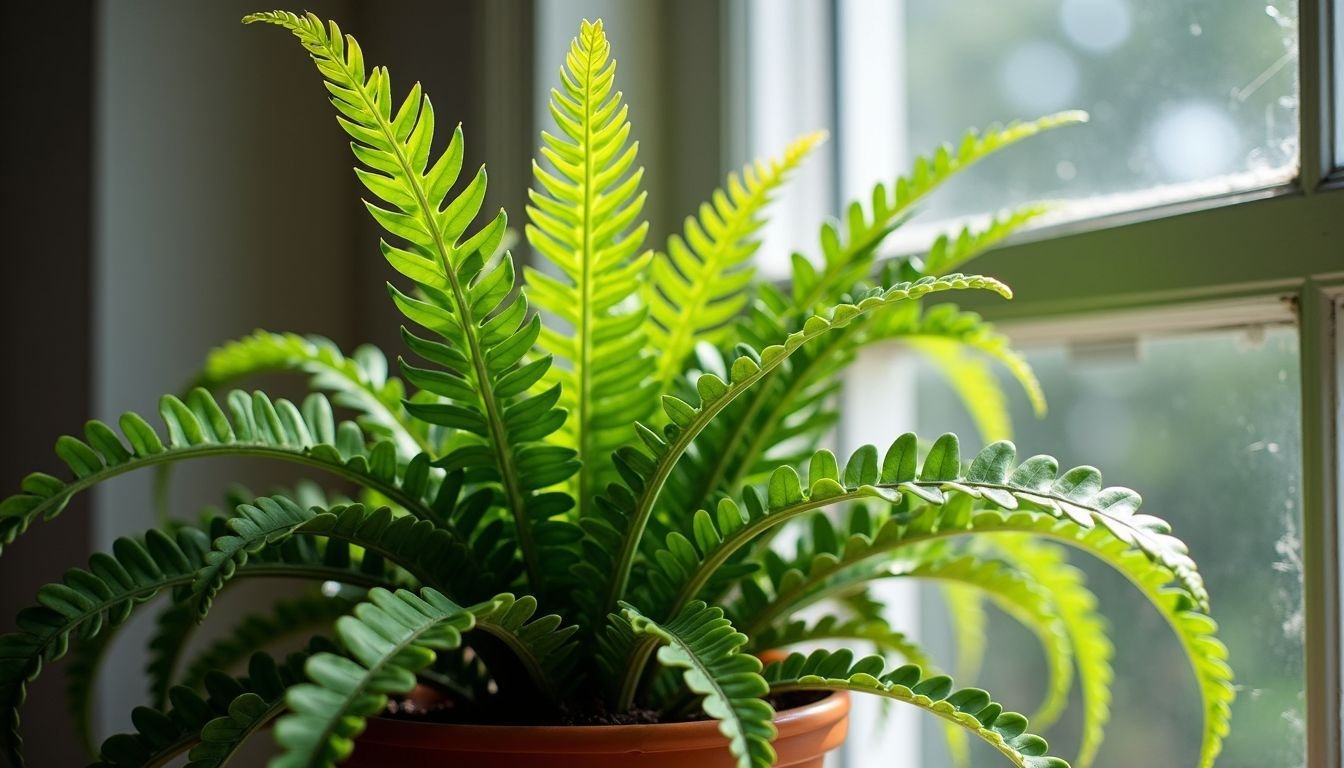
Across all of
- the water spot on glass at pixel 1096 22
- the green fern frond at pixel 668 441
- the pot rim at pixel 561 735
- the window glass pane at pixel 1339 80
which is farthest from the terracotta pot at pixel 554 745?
the water spot on glass at pixel 1096 22

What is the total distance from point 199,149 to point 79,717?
2.08ft

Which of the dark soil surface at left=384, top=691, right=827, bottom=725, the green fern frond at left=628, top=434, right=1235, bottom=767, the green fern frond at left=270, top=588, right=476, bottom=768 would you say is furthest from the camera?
the dark soil surface at left=384, top=691, right=827, bottom=725

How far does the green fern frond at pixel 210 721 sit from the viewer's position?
528 mm

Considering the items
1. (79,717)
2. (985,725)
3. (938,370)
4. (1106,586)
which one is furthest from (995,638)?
(79,717)

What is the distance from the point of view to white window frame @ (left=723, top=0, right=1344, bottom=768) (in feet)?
2.22

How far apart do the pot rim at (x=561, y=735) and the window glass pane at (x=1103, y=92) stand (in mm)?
532

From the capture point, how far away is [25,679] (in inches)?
→ 21.9

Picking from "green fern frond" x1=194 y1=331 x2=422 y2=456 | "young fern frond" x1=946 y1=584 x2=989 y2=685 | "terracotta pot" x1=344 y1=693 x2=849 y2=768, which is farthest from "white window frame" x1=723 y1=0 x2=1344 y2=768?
"green fern frond" x1=194 y1=331 x2=422 y2=456

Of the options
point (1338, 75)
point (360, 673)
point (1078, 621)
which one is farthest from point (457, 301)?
point (1338, 75)

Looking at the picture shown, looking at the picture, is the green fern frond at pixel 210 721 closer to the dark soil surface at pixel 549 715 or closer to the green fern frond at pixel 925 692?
the dark soil surface at pixel 549 715

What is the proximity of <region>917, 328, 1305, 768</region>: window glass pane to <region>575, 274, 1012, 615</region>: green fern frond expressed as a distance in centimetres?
36

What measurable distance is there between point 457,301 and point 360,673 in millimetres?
220

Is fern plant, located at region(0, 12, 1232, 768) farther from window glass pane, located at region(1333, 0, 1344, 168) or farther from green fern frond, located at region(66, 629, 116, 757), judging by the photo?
window glass pane, located at region(1333, 0, 1344, 168)

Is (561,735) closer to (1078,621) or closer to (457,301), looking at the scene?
(457,301)
